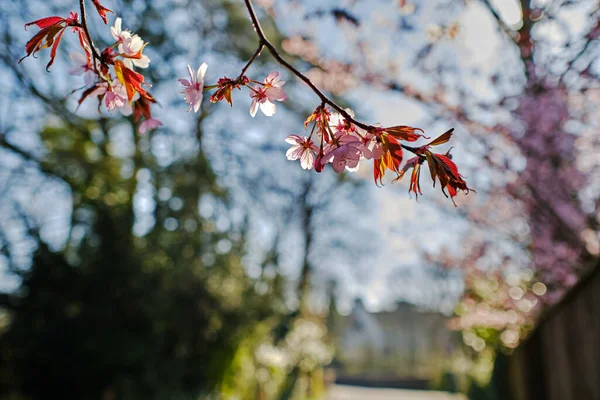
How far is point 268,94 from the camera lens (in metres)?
0.88

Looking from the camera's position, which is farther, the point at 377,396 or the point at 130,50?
the point at 377,396

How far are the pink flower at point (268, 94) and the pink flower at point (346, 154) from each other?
15 cm

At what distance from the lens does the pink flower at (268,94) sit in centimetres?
88

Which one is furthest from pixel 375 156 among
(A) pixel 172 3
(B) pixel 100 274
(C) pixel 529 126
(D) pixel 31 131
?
(D) pixel 31 131

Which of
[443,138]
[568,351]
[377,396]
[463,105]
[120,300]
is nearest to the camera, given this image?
[443,138]

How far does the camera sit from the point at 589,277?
2.55 m

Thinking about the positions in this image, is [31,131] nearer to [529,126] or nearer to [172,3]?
[172,3]

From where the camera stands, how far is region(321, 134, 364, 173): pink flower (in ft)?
2.54

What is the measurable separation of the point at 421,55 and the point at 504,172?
159 cm

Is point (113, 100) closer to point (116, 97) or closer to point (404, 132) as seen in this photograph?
point (116, 97)

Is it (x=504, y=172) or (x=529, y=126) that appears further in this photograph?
(x=504, y=172)

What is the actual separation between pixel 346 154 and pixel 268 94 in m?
0.19

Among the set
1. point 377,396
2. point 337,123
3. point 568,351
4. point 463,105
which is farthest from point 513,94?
point 377,396

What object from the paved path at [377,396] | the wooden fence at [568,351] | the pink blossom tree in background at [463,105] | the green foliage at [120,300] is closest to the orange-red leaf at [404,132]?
the pink blossom tree in background at [463,105]
